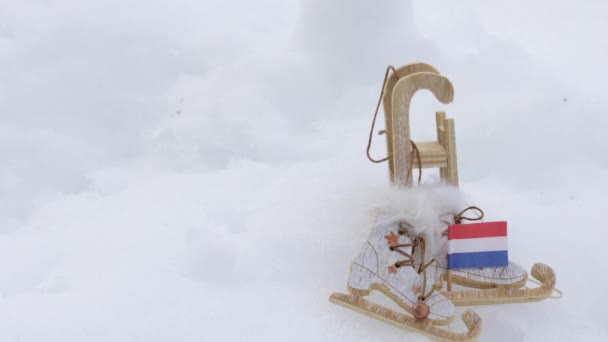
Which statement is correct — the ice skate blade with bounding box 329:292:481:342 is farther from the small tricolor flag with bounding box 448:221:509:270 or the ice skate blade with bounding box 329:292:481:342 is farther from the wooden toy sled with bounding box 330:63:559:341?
the small tricolor flag with bounding box 448:221:509:270

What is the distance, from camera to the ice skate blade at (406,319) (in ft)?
3.45

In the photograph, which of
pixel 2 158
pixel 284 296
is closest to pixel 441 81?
pixel 284 296

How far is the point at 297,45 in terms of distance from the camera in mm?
1948

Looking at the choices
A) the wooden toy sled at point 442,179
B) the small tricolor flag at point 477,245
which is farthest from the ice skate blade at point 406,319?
the small tricolor flag at point 477,245

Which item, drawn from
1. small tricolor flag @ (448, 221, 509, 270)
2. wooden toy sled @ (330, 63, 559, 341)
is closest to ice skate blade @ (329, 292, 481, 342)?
wooden toy sled @ (330, 63, 559, 341)

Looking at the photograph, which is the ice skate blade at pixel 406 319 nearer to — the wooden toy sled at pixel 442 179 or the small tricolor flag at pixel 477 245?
the wooden toy sled at pixel 442 179

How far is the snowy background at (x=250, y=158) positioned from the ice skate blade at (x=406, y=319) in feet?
0.13

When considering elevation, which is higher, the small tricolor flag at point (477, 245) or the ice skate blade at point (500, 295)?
the small tricolor flag at point (477, 245)

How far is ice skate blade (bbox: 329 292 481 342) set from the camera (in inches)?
41.4

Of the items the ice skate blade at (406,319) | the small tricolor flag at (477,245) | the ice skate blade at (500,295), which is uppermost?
the small tricolor flag at (477,245)

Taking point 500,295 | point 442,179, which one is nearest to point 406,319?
point 500,295

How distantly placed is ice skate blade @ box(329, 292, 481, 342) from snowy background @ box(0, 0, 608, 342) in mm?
40

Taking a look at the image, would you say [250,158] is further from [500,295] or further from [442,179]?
[500,295]

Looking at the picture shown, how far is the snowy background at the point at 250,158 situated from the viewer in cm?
114
